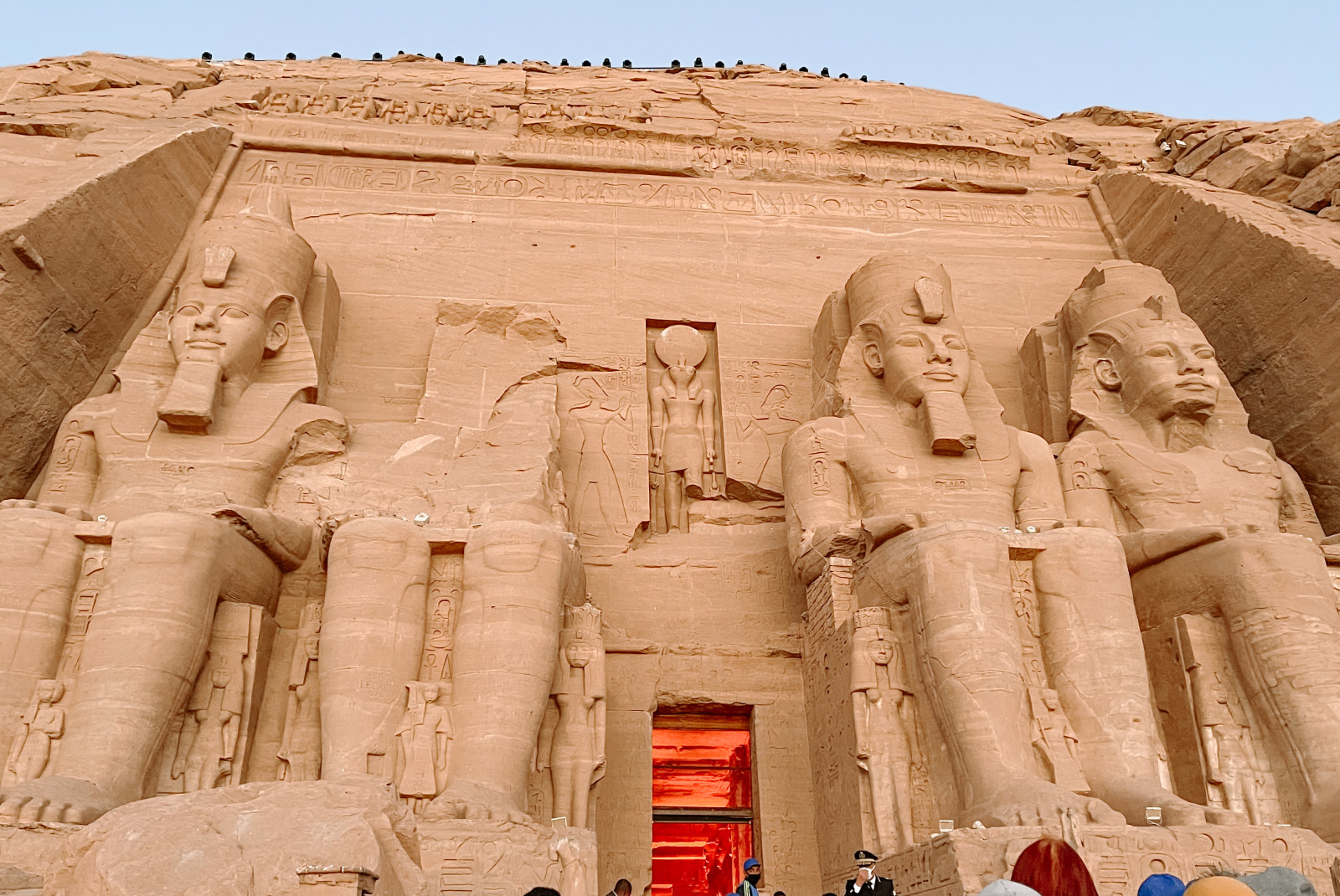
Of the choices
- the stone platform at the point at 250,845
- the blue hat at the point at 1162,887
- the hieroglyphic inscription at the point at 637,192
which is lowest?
the blue hat at the point at 1162,887

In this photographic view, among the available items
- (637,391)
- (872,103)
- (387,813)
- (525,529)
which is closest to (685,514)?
(637,391)

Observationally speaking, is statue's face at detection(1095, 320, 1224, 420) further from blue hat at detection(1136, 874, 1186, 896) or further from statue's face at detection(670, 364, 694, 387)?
blue hat at detection(1136, 874, 1186, 896)

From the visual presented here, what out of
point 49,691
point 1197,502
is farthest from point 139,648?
point 1197,502

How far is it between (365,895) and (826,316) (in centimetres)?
464

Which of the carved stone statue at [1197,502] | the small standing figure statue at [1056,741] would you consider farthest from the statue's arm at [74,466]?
the carved stone statue at [1197,502]

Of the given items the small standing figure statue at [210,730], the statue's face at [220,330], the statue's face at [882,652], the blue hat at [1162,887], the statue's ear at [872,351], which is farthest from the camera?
the statue's ear at [872,351]

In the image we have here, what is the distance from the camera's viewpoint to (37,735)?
3871 millimetres

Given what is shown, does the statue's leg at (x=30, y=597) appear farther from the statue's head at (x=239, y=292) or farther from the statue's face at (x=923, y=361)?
the statue's face at (x=923, y=361)

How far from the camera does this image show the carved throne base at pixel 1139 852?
11.1ft

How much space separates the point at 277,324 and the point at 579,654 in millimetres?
2250

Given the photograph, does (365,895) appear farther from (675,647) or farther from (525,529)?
(675,647)

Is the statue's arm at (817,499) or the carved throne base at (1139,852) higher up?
the statue's arm at (817,499)

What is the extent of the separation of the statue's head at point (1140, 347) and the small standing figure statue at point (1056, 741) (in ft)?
6.36

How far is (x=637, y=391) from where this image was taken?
6379mm
